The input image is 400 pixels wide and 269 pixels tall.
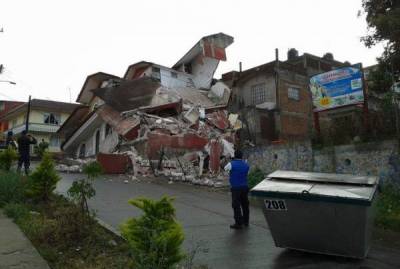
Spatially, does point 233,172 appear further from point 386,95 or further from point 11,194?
point 386,95

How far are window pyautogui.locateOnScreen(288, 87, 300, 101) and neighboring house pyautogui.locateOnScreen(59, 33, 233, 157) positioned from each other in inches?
200

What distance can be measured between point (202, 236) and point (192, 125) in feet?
64.4

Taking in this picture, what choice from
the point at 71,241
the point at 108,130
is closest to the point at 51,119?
the point at 108,130

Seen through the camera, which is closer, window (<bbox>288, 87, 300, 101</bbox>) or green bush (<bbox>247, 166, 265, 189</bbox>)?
green bush (<bbox>247, 166, 265, 189</bbox>)

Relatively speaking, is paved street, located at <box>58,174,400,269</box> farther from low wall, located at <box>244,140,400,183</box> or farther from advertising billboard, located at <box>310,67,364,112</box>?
advertising billboard, located at <box>310,67,364,112</box>

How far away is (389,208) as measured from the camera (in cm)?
1088

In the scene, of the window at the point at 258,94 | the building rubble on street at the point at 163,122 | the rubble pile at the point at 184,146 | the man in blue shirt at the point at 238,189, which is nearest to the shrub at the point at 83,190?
the man in blue shirt at the point at 238,189

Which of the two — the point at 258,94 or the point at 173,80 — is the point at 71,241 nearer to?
the point at 258,94

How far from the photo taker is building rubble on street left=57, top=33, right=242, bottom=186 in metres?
21.8

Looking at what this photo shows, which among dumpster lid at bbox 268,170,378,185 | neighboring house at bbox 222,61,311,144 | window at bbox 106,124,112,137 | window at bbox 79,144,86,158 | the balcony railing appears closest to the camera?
dumpster lid at bbox 268,170,378,185

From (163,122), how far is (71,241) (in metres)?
20.2

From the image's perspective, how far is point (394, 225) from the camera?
9.97m

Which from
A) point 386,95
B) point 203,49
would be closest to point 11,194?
point 386,95

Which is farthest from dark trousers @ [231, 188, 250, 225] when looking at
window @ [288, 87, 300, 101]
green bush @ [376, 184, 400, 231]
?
window @ [288, 87, 300, 101]
